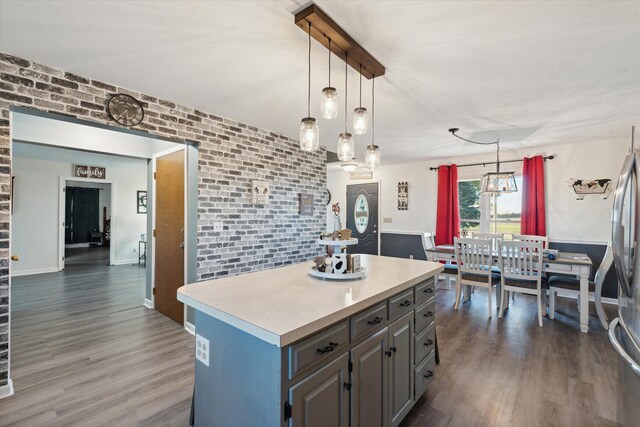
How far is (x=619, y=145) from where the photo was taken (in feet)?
13.8

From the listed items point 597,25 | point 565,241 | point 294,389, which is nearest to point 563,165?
point 565,241

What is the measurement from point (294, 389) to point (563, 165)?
5472 mm

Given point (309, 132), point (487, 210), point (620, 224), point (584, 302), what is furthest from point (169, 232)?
point (487, 210)

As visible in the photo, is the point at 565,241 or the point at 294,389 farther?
the point at 565,241

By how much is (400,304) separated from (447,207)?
4411 mm

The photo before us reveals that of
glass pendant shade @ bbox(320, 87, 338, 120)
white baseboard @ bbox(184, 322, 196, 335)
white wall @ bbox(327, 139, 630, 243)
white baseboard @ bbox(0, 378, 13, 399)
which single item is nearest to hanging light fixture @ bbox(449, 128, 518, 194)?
white wall @ bbox(327, 139, 630, 243)

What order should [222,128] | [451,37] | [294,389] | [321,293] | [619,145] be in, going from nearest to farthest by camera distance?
1. [294,389]
2. [321,293]
3. [451,37]
4. [222,128]
5. [619,145]

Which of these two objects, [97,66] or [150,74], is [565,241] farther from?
[97,66]

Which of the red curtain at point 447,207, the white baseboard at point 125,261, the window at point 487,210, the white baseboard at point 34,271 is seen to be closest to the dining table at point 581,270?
the window at point 487,210

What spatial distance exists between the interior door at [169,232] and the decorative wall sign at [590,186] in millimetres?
5615

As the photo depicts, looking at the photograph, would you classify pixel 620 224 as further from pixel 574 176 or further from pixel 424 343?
pixel 574 176

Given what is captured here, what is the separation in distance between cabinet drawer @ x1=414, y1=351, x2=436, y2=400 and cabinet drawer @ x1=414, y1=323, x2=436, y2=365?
1.8 inches

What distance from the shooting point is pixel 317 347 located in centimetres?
120

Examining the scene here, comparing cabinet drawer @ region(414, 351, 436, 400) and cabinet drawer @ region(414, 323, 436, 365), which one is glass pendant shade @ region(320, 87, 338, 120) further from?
cabinet drawer @ region(414, 351, 436, 400)
